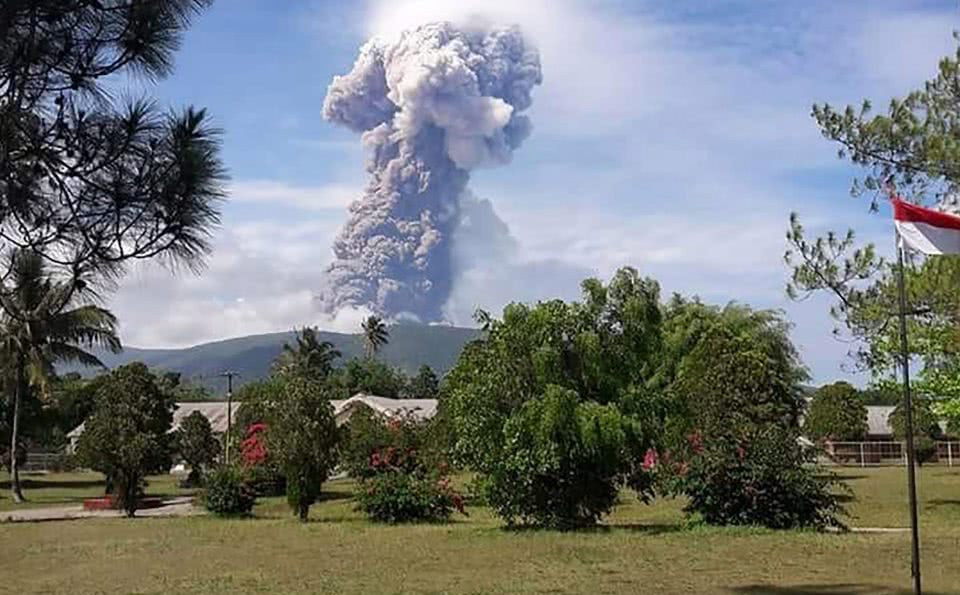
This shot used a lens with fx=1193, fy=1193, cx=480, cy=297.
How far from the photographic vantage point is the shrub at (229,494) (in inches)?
1077

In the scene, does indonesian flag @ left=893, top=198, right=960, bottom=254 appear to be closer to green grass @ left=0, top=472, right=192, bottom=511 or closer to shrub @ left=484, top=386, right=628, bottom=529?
shrub @ left=484, top=386, right=628, bottom=529

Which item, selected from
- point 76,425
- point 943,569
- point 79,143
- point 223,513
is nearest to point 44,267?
point 79,143

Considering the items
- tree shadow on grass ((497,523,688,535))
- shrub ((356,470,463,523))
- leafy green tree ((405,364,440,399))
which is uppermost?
leafy green tree ((405,364,440,399))

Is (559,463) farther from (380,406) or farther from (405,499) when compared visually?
(380,406)

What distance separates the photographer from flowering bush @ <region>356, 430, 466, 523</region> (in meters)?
24.8

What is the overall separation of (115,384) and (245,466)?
450 cm

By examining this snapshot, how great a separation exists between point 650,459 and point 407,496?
209 inches

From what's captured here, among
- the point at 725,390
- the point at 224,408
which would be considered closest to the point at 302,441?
the point at 725,390

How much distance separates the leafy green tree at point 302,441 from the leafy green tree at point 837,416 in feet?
121

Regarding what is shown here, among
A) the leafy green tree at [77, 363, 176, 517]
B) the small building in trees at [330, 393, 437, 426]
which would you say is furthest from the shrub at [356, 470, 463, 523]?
the small building in trees at [330, 393, 437, 426]

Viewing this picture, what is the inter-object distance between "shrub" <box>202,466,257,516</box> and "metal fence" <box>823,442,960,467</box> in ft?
121

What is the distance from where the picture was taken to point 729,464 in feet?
70.1

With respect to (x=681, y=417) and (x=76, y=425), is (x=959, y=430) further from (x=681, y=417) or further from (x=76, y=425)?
(x=76, y=425)

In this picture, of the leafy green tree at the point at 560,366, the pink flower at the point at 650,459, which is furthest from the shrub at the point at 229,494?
the pink flower at the point at 650,459
